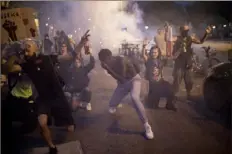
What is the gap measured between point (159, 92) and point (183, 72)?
288 mm

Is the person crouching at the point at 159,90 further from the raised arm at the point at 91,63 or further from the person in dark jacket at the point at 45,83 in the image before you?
the person in dark jacket at the point at 45,83

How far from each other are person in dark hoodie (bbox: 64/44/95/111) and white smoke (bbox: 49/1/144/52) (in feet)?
0.59

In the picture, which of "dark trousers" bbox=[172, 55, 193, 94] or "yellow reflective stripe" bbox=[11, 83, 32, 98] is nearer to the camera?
"yellow reflective stripe" bbox=[11, 83, 32, 98]

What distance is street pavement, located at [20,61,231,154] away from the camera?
226 cm

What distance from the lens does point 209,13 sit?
2.31 metres

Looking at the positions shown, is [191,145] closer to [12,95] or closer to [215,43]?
[215,43]

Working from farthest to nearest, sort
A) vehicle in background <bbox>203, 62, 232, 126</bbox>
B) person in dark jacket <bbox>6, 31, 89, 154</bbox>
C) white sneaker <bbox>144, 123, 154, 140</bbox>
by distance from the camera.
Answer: vehicle in background <bbox>203, 62, 232, 126</bbox>, white sneaker <bbox>144, 123, 154, 140</bbox>, person in dark jacket <bbox>6, 31, 89, 154</bbox>

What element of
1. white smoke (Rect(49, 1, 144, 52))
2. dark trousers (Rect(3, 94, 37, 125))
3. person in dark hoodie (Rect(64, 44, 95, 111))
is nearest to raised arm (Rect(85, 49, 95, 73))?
person in dark hoodie (Rect(64, 44, 95, 111))

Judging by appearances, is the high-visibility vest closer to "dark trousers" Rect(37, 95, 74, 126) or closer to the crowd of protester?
the crowd of protester

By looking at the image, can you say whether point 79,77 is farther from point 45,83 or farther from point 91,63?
point 45,83

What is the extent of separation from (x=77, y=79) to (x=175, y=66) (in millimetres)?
895

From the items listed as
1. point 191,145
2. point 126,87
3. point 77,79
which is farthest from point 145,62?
point 191,145

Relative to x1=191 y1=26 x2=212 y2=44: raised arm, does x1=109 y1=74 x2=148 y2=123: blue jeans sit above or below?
below

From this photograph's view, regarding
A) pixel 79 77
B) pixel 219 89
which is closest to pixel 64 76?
pixel 79 77
